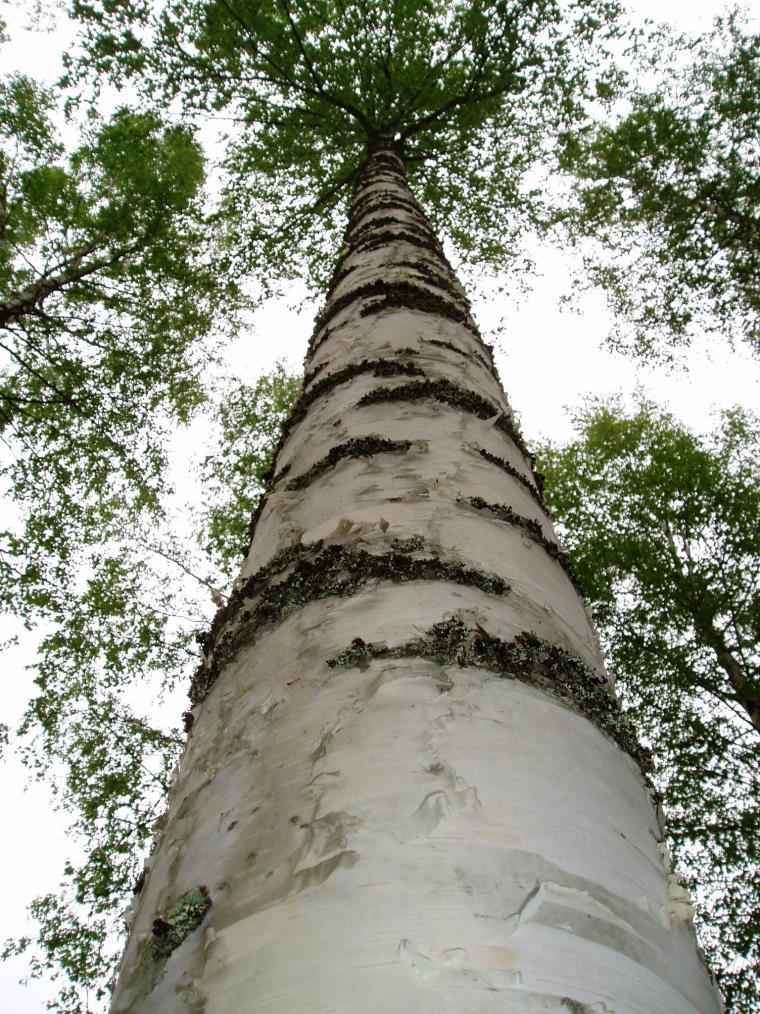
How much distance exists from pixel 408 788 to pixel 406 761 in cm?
4

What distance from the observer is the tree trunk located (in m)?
0.56

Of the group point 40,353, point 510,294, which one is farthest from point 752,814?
point 40,353

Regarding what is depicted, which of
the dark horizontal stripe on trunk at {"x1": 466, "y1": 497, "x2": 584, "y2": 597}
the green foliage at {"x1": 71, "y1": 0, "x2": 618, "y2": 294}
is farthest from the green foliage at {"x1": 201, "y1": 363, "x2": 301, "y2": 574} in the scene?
the dark horizontal stripe on trunk at {"x1": 466, "y1": 497, "x2": 584, "y2": 597}

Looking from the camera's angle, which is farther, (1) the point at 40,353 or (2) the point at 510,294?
(2) the point at 510,294

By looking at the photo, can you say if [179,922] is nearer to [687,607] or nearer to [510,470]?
[510,470]

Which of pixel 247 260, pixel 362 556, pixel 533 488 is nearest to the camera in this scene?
pixel 362 556

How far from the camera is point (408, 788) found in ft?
2.29

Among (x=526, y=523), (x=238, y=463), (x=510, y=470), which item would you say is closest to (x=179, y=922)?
(x=526, y=523)

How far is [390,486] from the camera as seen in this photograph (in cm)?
130

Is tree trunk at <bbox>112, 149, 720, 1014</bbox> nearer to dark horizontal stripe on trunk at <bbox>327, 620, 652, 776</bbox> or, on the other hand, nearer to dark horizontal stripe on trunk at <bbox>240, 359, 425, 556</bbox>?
dark horizontal stripe on trunk at <bbox>327, 620, 652, 776</bbox>

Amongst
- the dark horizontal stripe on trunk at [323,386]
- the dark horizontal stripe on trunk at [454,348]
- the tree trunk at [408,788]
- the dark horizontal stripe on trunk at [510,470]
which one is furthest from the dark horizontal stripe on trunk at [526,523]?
the dark horizontal stripe on trunk at [454,348]

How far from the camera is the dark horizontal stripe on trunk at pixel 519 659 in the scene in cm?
90

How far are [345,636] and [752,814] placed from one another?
7.89 m

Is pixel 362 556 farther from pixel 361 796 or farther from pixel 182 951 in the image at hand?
pixel 182 951
